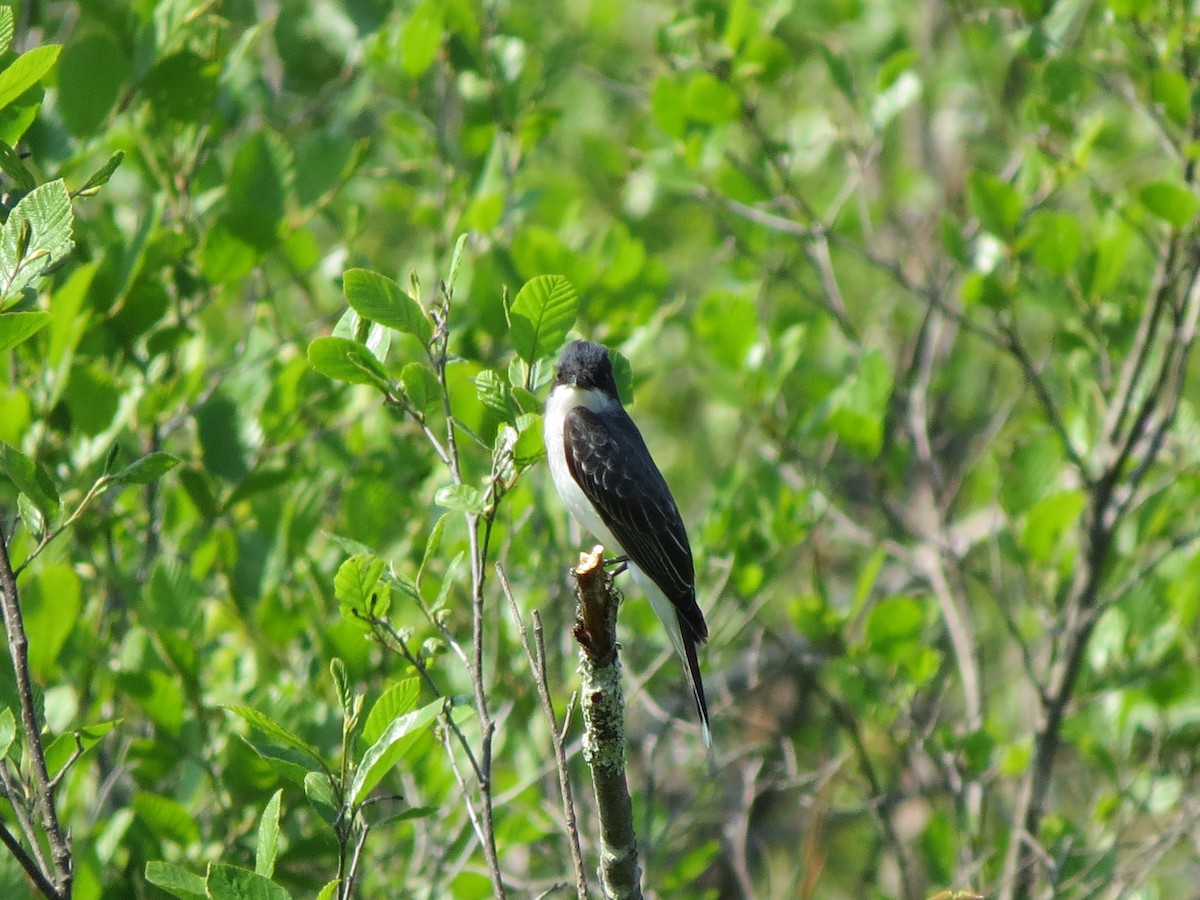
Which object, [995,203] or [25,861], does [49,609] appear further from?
[995,203]

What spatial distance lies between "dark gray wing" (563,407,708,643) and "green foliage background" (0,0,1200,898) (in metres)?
0.24

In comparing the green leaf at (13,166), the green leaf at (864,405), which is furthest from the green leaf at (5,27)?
the green leaf at (864,405)

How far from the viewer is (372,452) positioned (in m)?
4.47

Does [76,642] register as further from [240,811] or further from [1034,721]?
[1034,721]

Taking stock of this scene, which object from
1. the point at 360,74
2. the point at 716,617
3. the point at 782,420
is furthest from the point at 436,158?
the point at 716,617

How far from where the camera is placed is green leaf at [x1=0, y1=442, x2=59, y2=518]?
2271 millimetres

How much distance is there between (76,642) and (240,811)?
65cm

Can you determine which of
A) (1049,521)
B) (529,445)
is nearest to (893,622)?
(1049,521)

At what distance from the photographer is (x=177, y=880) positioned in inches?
88.3

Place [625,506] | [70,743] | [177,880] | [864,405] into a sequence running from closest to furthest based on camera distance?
[177,880] < [70,743] < [625,506] < [864,405]

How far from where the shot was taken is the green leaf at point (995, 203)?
443cm

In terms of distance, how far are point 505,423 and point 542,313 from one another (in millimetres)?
212

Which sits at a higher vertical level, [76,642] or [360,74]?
[360,74]

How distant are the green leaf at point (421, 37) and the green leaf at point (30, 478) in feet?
8.33
